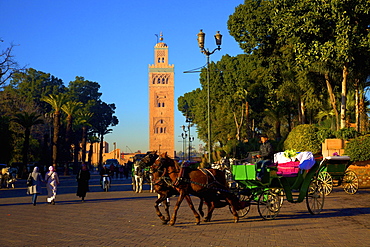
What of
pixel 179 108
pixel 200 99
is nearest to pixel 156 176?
pixel 200 99

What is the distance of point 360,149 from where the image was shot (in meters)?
26.7

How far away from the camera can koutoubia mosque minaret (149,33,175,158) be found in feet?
535

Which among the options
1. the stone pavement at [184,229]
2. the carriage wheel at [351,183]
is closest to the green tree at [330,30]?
the carriage wheel at [351,183]

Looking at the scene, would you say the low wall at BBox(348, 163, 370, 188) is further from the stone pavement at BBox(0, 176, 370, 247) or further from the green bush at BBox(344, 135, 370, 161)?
the stone pavement at BBox(0, 176, 370, 247)

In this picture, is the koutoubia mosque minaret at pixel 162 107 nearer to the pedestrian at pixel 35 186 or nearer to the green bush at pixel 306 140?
the green bush at pixel 306 140

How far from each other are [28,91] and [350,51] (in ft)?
290

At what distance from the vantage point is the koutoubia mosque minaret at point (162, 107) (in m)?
163

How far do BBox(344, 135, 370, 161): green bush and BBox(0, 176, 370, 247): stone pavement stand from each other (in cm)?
1066

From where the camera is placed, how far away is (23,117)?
50.6 meters

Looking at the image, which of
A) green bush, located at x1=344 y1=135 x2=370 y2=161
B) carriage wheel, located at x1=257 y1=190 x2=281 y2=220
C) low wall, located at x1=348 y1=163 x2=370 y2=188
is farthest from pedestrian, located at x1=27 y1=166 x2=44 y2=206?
green bush, located at x1=344 y1=135 x2=370 y2=161

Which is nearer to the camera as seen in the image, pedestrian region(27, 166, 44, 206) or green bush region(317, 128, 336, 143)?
pedestrian region(27, 166, 44, 206)

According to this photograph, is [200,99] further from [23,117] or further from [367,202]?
[367,202]

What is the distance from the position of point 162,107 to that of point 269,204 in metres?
153

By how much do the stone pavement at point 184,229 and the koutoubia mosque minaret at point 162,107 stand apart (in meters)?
143
